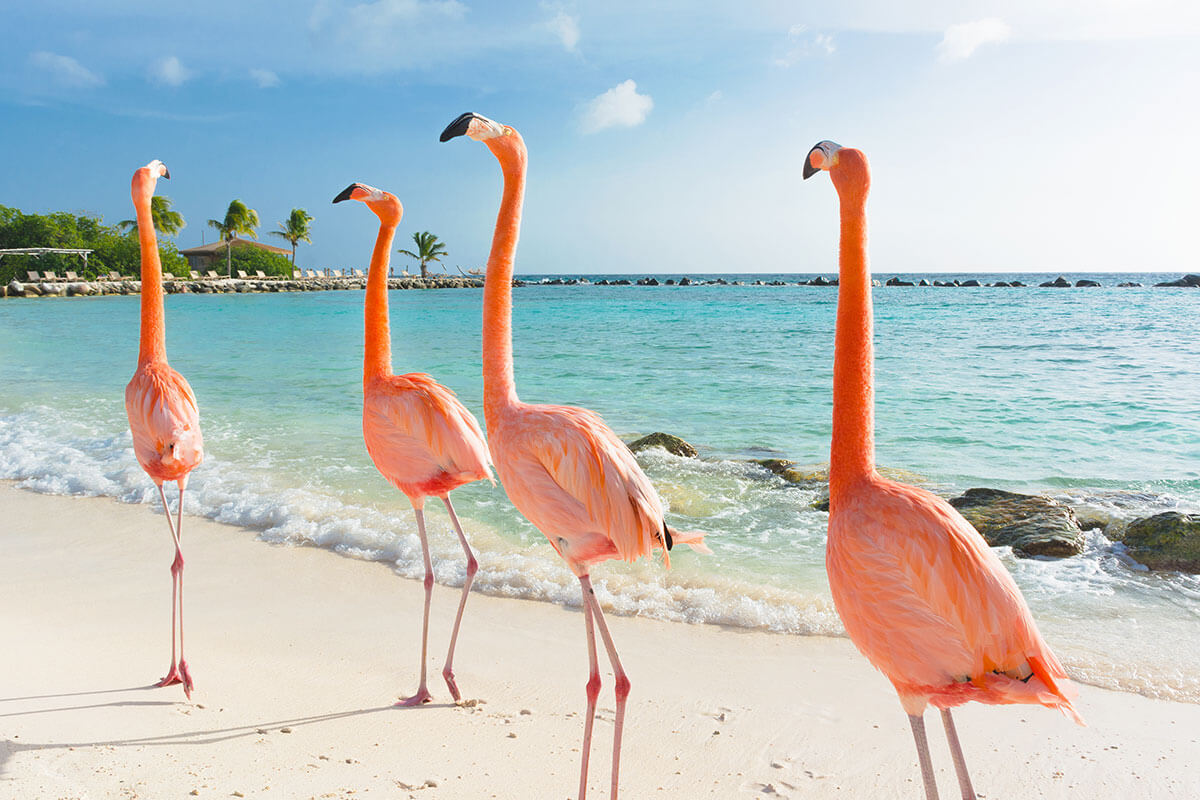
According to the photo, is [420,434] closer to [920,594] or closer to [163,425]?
[163,425]

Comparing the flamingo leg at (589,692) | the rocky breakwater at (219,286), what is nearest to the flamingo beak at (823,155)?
the flamingo leg at (589,692)

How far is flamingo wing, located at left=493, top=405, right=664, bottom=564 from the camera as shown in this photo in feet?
9.01

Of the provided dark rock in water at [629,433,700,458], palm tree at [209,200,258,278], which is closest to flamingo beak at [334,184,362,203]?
dark rock in water at [629,433,700,458]

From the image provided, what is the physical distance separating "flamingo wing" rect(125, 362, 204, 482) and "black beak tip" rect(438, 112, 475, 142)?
2.28 meters

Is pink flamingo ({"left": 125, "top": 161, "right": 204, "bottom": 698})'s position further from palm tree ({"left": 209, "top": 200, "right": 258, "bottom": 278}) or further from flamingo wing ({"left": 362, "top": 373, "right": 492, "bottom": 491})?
palm tree ({"left": 209, "top": 200, "right": 258, "bottom": 278})

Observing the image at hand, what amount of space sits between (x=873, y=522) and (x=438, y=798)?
77.5 inches

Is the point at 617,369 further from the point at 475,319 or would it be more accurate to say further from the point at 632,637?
the point at 475,319

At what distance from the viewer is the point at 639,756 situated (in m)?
3.40

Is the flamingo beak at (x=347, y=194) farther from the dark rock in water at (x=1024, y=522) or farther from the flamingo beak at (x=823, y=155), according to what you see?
the dark rock in water at (x=1024, y=522)

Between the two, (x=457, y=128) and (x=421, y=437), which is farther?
(x=421, y=437)

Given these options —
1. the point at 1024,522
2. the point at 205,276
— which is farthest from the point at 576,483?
the point at 205,276

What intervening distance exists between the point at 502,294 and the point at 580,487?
3.03ft

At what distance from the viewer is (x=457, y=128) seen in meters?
2.78

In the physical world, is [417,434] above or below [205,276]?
below
